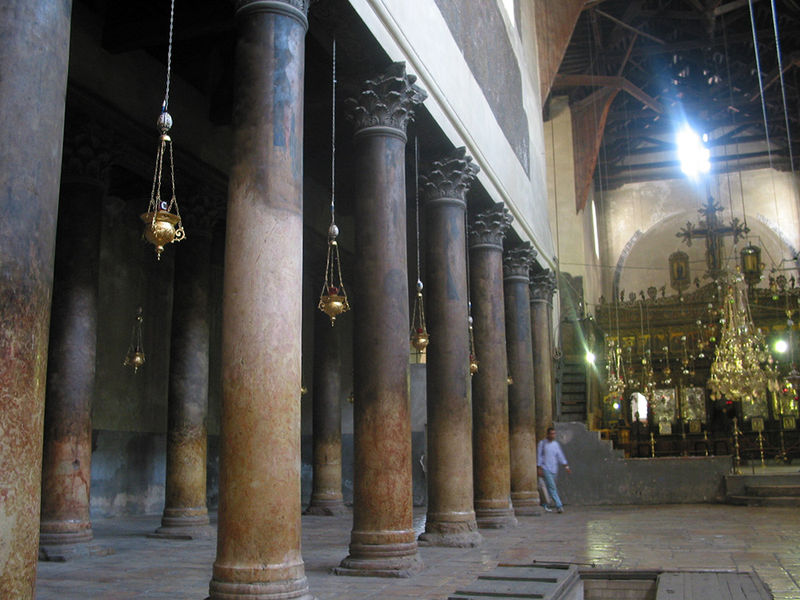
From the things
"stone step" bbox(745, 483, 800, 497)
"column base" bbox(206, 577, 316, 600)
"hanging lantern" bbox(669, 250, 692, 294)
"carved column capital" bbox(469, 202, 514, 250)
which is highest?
"hanging lantern" bbox(669, 250, 692, 294)

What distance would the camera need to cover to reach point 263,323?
5965mm

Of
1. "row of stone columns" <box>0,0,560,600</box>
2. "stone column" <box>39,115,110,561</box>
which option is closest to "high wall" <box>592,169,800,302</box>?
"row of stone columns" <box>0,0,560,600</box>

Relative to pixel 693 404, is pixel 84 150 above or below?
above

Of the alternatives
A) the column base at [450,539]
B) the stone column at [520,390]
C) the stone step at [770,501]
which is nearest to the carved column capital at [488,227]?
the stone column at [520,390]

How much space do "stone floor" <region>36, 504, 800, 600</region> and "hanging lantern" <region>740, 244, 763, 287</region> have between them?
18512 millimetres

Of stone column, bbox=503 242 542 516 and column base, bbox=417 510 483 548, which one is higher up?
stone column, bbox=503 242 542 516

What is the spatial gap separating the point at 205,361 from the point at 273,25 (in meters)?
6.92

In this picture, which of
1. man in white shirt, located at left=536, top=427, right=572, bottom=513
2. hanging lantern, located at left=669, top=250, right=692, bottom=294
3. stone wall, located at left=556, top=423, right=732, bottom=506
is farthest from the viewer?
hanging lantern, located at left=669, top=250, right=692, bottom=294

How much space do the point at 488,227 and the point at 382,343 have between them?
5850mm

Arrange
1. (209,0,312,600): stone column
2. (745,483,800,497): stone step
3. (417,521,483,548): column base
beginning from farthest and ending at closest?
(745,483,800,497): stone step < (417,521,483,548): column base < (209,0,312,600): stone column

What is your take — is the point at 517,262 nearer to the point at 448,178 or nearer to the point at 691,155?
the point at 448,178

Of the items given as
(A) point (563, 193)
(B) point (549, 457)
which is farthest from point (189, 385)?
(A) point (563, 193)

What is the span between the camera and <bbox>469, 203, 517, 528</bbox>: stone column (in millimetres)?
12656

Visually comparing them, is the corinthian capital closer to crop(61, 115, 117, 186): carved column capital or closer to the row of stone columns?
the row of stone columns
